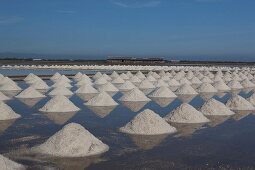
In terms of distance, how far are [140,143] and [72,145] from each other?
1561mm

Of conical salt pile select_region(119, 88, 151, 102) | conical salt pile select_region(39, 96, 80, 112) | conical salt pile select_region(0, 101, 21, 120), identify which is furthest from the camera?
conical salt pile select_region(119, 88, 151, 102)

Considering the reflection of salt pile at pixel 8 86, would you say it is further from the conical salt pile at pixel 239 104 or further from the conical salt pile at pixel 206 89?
the conical salt pile at pixel 239 104

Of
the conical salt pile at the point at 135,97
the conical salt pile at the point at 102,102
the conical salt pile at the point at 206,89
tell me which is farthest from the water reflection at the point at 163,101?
the conical salt pile at the point at 206,89

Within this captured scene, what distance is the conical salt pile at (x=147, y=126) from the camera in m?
9.78

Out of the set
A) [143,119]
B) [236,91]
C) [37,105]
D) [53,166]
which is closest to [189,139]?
[143,119]

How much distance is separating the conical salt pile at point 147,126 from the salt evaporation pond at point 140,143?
0.23 m

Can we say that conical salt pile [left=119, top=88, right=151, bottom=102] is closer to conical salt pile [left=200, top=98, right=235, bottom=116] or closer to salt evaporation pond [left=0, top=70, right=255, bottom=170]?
salt evaporation pond [left=0, top=70, right=255, bottom=170]

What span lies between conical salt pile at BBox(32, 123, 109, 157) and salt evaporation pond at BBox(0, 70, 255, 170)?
240mm

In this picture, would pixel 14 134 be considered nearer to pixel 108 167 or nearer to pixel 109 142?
pixel 109 142

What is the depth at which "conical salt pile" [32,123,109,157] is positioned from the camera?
7.83 m

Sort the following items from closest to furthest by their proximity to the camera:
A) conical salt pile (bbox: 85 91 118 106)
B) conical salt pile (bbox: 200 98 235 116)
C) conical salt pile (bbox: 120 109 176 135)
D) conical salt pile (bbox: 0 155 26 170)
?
1. conical salt pile (bbox: 0 155 26 170)
2. conical salt pile (bbox: 120 109 176 135)
3. conical salt pile (bbox: 200 98 235 116)
4. conical salt pile (bbox: 85 91 118 106)

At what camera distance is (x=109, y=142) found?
8.89 m

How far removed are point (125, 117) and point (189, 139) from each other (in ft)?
10.2

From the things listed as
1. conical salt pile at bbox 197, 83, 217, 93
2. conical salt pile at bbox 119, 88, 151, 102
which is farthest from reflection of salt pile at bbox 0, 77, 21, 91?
conical salt pile at bbox 197, 83, 217, 93
